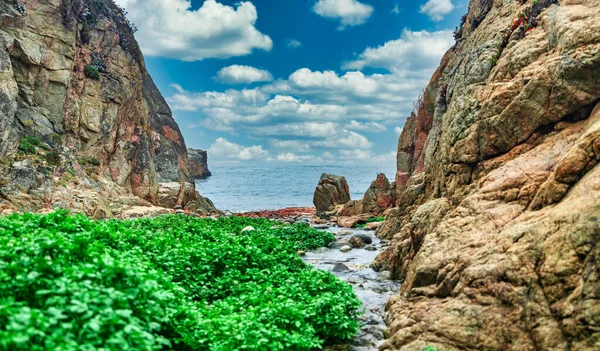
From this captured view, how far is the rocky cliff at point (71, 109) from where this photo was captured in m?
27.9

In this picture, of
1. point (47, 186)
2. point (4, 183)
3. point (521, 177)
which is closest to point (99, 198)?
point (47, 186)

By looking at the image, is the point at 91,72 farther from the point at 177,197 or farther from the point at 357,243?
the point at 357,243

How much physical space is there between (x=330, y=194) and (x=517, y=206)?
38.9 metres

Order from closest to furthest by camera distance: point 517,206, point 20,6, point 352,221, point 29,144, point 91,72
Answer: point 517,206 → point 29,144 → point 20,6 → point 352,221 → point 91,72

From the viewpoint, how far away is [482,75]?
1505cm

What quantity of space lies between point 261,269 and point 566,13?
11184 millimetres

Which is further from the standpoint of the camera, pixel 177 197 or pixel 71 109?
pixel 177 197

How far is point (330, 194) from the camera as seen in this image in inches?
1921

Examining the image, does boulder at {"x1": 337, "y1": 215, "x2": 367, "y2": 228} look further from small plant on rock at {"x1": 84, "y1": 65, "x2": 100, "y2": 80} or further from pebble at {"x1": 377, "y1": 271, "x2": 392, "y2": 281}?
small plant on rock at {"x1": 84, "y1": 65, "x2": 100, "y2": 80}

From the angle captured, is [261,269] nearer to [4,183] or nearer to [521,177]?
[521,177]

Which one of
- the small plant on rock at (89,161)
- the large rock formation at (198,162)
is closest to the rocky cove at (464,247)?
the small plant on rock at (89,161)

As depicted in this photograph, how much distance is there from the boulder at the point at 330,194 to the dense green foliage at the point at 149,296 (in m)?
34.6

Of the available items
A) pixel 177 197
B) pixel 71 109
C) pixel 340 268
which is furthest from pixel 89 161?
pixel 340 268

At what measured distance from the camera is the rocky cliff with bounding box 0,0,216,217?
91.6 feet
